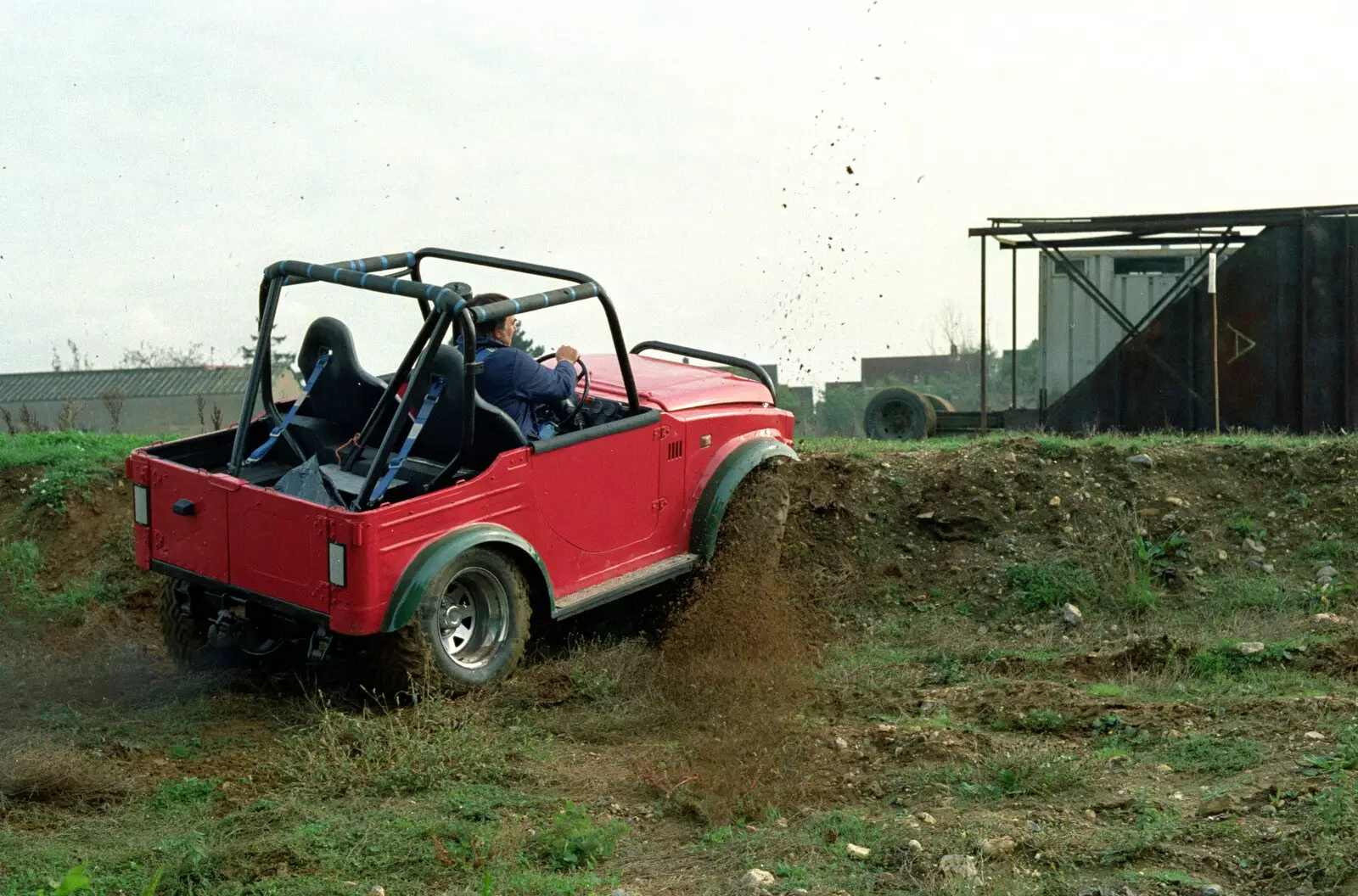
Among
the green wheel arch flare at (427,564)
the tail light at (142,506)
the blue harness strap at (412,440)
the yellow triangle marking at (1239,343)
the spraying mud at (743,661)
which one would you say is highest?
the yellow triangle marking at (1239,343)

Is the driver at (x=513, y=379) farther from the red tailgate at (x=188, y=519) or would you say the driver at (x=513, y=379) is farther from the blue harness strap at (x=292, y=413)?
the red tailgate at (x=188, y=519)

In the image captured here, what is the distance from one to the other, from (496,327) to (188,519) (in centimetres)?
177

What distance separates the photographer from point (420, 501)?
6.23 metres

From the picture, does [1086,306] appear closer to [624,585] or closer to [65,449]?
[624,585]

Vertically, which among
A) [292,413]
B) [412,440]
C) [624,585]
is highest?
[292,413]

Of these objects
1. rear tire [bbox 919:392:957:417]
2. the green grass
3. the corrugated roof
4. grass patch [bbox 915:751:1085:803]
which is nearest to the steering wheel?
grass patch [bbox 915:751:1085:803]

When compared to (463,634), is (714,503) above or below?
above

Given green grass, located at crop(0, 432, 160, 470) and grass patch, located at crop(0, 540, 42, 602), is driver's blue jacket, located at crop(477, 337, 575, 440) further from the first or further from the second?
green grass, located at crop(0, 432, 160, 470)

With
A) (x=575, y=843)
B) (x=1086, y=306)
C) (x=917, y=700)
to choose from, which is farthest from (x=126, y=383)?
(x=575, y=843)

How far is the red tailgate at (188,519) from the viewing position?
6.59 meters

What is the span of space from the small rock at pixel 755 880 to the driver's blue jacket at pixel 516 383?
10.4ft

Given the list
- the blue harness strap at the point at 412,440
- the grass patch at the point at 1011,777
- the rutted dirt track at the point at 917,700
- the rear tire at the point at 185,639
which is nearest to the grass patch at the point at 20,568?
the rutted dirt track at the point at 917,700

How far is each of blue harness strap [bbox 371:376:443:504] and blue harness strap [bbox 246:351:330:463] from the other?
0.83m

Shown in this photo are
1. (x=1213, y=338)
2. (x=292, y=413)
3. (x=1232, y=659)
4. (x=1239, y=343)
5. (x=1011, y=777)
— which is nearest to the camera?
(x=1011, y=777)
